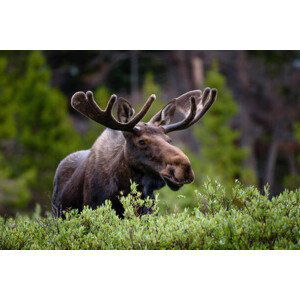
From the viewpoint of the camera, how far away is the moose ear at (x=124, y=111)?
24.6 ft

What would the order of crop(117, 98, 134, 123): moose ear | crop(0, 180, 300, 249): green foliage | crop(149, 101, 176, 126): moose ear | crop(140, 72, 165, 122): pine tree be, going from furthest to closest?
Answer: crop(140, 72, 165, 122): pine tree → crop(149, 101, 176, 126): moose ear → crop(117, 98, 134, 123): moose ear → crop(0, 180, 300, 249): green foliage

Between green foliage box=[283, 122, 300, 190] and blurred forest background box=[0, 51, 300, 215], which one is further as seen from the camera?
blurred forest background box=[0, 51, 300, 215]

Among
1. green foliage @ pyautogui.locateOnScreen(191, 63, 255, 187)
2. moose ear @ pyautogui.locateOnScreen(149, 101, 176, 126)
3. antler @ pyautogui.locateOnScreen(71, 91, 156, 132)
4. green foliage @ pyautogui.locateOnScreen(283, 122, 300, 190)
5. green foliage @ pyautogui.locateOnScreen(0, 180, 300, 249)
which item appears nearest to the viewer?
green foliage @ pyautogui.locateOnScreen(0, 180, 300, 249)

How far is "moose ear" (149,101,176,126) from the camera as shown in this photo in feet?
25.3

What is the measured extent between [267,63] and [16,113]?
4517 millimetres

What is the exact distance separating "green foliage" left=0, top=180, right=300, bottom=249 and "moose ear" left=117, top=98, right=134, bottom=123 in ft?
2.36

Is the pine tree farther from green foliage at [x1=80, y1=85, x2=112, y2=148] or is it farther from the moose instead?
the moose

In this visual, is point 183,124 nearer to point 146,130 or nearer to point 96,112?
point 146,130

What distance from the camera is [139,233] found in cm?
712

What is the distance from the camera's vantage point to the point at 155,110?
40.6ft

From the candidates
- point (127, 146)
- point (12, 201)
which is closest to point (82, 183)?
point (127, 146)

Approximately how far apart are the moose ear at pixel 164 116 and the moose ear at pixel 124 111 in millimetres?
241

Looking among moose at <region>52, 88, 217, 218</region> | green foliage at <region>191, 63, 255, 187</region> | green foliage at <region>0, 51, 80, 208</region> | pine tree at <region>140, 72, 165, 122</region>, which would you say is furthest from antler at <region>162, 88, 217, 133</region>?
green foliage at <region>191, 63, 255, 187</region>

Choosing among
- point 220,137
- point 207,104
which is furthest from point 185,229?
point 220,137
